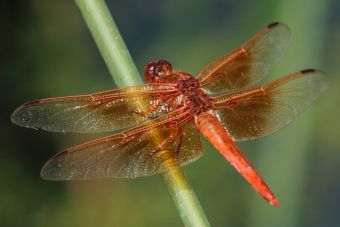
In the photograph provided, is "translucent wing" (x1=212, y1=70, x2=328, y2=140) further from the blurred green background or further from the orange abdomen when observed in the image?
the blurred green background

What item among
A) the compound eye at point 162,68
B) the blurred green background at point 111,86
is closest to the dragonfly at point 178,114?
the compound eye at point 162,68

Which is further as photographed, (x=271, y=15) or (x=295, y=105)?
(x=271, y=15)

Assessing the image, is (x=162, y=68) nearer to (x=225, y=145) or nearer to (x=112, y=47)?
(x=225, y=145)

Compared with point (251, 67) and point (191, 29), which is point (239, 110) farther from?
point (191, 29)

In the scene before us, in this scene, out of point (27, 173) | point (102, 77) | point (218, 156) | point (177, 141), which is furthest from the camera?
point (102, 77)

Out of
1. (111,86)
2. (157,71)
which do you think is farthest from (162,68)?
(111,86)

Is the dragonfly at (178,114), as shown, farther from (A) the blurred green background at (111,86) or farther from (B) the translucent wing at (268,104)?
(A) the blurred green background at (111,86)

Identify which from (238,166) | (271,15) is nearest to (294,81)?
(238,166)
